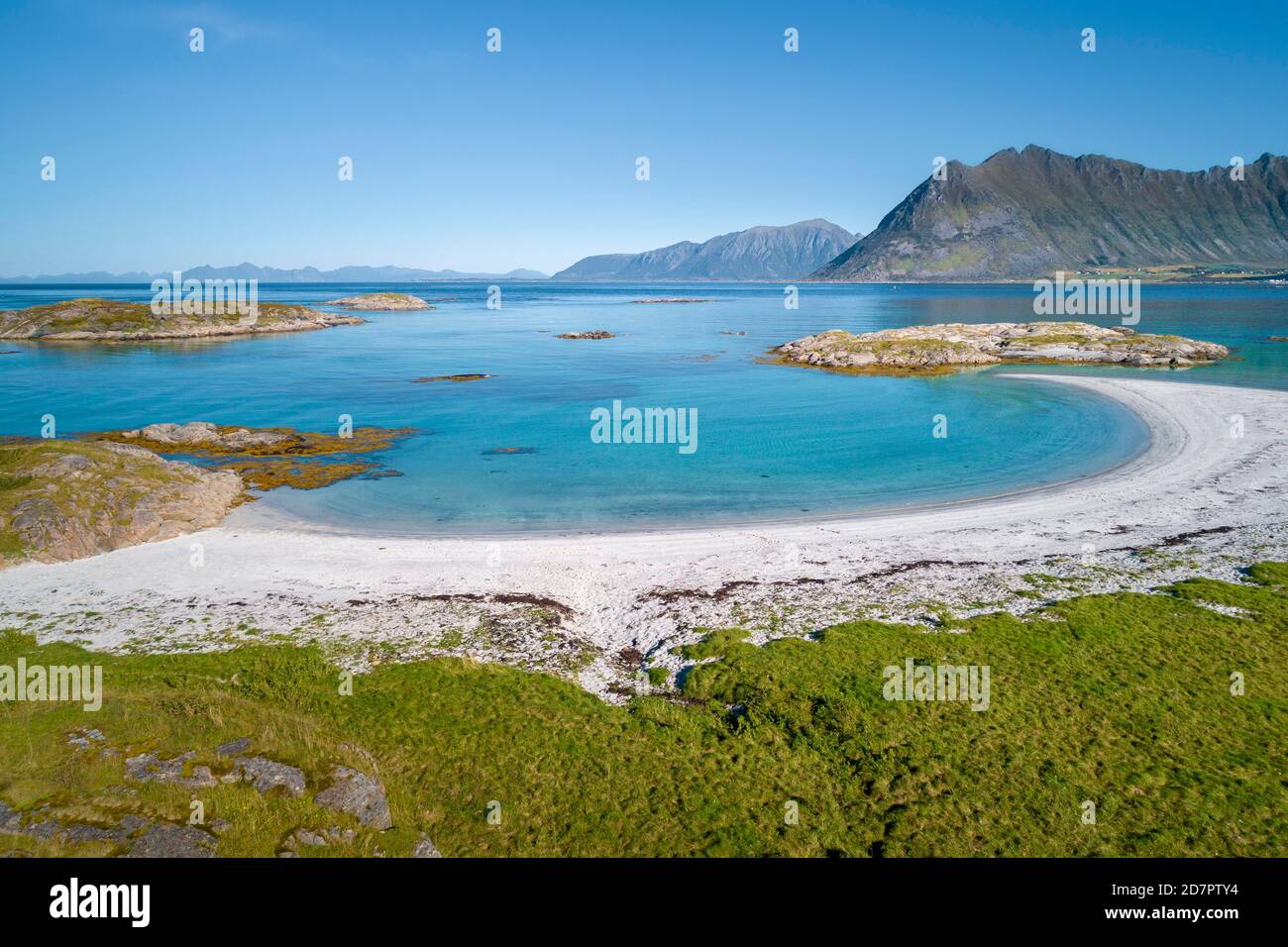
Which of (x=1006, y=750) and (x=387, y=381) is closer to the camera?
(x=1006, y=750)

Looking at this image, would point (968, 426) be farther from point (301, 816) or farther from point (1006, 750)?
point (301, 816)

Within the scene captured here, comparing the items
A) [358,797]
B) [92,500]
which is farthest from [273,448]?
[358,797]

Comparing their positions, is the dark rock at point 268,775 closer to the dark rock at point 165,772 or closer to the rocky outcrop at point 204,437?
the dark rock at point 165,772

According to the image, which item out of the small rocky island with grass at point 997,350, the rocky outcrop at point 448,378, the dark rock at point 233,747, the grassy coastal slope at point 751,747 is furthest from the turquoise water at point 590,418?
the dark rock at point 233,747

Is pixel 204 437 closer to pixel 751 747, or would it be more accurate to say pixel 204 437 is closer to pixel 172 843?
pixel 172 843

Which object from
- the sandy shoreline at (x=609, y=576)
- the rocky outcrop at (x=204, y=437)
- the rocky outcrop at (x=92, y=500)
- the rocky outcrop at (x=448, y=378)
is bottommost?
the sandy shoreline at (x=609, y=576)
